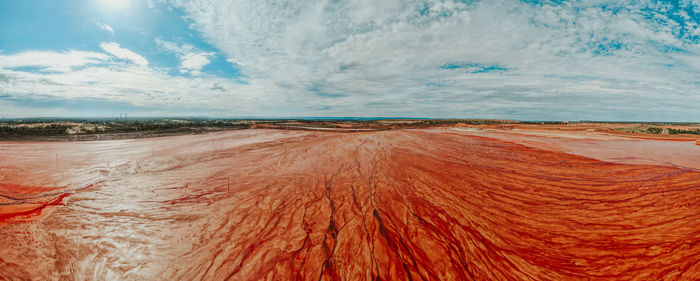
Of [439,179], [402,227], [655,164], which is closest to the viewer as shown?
[402,227]

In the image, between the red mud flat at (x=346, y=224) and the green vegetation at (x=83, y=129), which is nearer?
the red mud flat at (x=346, y=224)

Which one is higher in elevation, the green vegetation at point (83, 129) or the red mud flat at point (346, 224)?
the green vegetation at point (83, 129)

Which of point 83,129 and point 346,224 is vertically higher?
point 83,129

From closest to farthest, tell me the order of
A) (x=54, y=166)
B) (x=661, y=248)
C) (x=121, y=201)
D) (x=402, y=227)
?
(x=661, y=248) → (x=402, y=227) → (x=121, y=201) → (x=54, y=166)

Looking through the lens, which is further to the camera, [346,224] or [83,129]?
[83,129]

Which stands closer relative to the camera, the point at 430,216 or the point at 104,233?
the point at 104,233

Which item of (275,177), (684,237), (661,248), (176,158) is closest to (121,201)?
(275,177)

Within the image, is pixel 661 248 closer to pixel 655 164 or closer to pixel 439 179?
pixel 439 179
